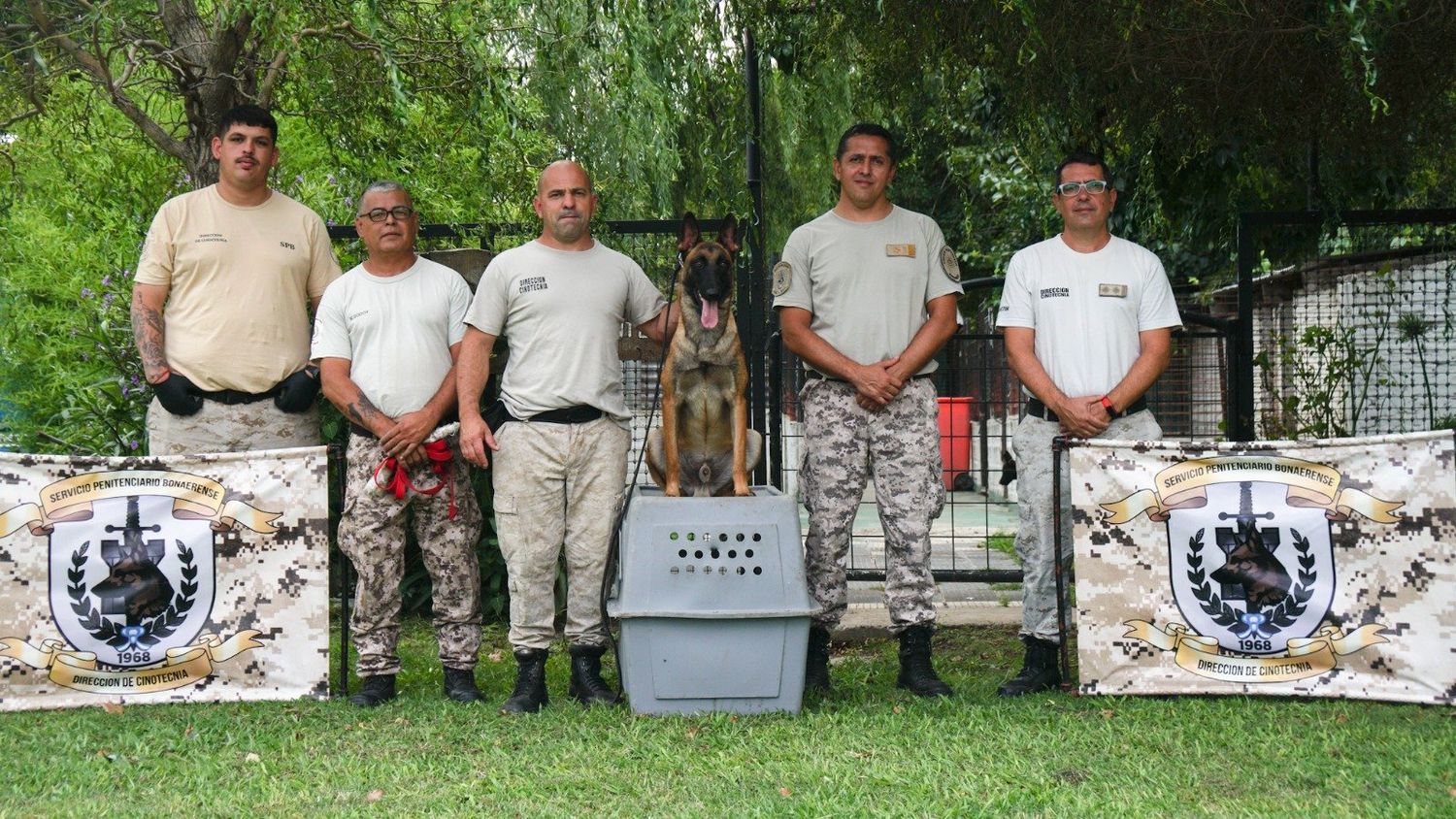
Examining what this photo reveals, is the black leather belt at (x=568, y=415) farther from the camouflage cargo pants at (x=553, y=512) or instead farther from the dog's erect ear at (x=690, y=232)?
the dog's erect ear at (x=690, y=232)

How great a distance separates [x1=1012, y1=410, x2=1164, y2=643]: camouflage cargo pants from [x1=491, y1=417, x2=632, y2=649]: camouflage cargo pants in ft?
5.27

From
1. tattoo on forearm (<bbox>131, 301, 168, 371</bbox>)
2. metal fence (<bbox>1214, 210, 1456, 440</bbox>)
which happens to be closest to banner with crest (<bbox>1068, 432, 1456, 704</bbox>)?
metal fence (<bbox>1214, 210, 1456, 440</bbox>)

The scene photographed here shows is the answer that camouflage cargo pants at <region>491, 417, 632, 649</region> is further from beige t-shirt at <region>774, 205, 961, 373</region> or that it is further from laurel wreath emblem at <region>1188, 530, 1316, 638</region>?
laurel wreath emblem at <region>1188, 530, 1316, 638</region>

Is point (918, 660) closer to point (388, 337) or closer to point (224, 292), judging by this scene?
point (388, 337)

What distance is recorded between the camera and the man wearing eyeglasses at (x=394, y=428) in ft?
15.8

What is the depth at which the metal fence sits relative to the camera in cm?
625

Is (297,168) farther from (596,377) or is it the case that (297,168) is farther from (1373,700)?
(1373,700)

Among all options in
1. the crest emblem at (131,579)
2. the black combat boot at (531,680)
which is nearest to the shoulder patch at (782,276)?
the black combat boot at (531,680)

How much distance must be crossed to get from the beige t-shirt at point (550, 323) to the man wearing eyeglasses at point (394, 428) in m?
0.22

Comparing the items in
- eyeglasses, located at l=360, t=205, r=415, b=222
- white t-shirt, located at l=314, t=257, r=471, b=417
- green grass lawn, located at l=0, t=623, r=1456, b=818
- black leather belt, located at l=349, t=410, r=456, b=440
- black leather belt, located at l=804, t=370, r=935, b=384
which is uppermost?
eyeglasses, located at l=360, t=205, r=415, b=222

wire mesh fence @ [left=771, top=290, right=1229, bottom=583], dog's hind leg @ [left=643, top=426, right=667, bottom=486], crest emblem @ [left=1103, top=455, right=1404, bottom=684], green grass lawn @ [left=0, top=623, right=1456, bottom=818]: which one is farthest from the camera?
wire mesh fence @ [left=771, top=290, right=1229, bottom=583]

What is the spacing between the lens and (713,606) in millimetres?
4480

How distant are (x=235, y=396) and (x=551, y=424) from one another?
1.32 m

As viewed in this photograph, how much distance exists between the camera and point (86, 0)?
19.1ft
